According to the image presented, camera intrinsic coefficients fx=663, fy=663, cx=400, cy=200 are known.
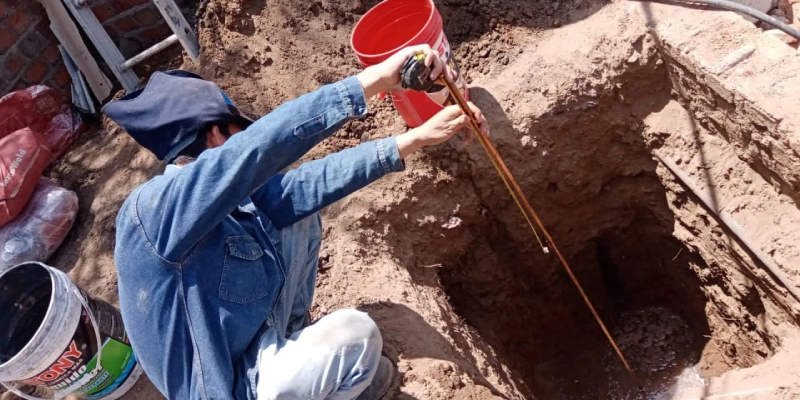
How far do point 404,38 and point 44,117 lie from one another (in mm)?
2007

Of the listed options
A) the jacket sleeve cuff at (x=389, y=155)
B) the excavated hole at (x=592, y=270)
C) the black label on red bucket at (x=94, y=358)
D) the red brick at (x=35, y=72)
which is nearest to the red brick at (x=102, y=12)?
the red brick at (x=35, y=72)

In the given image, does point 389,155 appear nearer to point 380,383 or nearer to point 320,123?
point 320,123

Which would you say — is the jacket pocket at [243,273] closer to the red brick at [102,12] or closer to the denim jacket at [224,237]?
the denim jacket at [224,237]

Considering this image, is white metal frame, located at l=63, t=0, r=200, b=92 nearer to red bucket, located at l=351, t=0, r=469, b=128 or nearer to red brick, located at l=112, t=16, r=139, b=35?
red brick, located at l=112, t=16, r=139, b=35

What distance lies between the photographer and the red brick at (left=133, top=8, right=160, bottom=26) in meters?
3.79

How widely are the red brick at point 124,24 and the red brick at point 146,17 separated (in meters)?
0.03

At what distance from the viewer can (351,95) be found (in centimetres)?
166

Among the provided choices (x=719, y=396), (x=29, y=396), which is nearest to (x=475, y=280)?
(x=719, y=396)

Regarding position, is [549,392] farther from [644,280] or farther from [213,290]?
[213,290]

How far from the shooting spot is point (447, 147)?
9.80ft

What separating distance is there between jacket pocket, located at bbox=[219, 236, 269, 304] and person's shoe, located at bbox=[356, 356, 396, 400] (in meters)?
0.53

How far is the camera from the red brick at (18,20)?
348 centimetres

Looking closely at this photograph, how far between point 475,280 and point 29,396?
1999mm

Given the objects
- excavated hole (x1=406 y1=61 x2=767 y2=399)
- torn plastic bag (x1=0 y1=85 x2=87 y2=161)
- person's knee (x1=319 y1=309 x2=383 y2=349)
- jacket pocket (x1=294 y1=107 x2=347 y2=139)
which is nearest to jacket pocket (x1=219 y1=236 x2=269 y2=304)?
person's knee (x1=319 y1=309 x2=383 y2=349)
